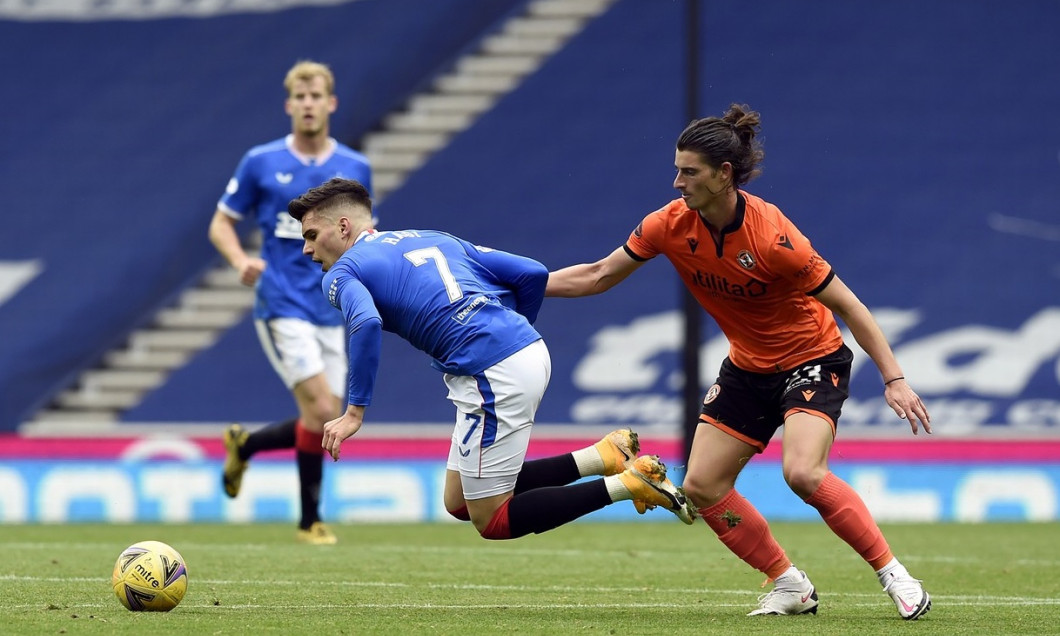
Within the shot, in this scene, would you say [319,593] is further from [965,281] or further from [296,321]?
[965,281]

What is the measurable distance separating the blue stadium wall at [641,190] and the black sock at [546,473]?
1002 centimetres

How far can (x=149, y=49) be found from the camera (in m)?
18.9

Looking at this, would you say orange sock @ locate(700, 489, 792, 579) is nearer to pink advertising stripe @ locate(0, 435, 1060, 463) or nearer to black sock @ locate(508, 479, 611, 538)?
black sock @ locate(508, 479, 611, 538)

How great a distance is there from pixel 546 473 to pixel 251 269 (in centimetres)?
324

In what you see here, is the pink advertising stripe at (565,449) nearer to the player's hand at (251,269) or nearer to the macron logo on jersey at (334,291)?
the player's hand at (251,269)

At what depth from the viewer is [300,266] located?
9.90 m

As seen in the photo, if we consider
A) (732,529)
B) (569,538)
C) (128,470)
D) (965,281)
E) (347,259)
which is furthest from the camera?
(965,281)

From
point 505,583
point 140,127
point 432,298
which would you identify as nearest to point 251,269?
point 505,583

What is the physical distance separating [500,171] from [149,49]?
4353 millimetres

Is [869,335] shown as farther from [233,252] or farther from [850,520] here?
[233,252]

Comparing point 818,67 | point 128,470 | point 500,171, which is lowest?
point 128,470

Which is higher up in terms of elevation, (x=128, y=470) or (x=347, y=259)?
(x=347, y=259)

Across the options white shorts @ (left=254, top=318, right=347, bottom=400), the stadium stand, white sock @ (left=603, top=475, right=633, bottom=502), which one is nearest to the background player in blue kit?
white shorts @ (left=254, top=318, right=347, bottom=400)

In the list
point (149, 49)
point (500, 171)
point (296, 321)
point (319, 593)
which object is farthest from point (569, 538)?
point (149, 49)
